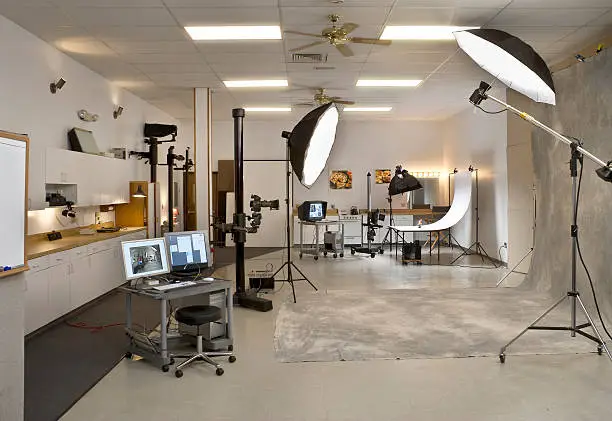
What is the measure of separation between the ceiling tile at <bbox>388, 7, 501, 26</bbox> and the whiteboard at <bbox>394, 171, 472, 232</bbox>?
4.69 meters

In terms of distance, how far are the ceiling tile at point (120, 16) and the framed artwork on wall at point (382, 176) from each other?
7524 mm

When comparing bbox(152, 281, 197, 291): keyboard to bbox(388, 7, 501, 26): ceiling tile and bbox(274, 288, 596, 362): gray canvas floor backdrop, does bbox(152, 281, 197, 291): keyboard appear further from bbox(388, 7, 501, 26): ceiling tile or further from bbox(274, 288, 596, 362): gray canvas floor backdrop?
bbox(388, 7, 501, 26): ceiling tile

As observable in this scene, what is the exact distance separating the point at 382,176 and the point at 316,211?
2.53 meters

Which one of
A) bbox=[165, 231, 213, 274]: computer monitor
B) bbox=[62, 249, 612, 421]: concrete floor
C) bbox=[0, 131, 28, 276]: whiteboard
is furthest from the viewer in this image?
bbox=[165, 231, 213, 274]: computer monitor

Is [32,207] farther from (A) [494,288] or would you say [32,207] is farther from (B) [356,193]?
(B) [356,193]

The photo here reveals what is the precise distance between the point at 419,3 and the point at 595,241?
3009mm

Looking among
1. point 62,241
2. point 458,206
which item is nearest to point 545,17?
point 458,206

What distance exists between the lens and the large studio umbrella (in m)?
3.59

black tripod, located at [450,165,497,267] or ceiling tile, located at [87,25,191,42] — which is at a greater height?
ceiling tile, located at [87,25,191,42]

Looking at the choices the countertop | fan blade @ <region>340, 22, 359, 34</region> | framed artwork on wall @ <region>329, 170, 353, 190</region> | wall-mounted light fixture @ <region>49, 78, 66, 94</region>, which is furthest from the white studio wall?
fan blade @ <region>340, 22, 359, 34</region>

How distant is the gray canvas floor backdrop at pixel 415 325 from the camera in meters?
4.13

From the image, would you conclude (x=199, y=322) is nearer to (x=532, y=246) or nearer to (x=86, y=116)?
(x=86, y=116)

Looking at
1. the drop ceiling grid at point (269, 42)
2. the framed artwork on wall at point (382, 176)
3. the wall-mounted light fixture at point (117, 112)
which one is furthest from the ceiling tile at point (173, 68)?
the framed artwork on wall at point (382, 176)

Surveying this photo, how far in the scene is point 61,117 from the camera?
5.82m
